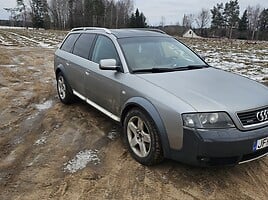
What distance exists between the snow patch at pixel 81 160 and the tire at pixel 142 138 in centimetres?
46

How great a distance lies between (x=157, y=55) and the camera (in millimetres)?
4242

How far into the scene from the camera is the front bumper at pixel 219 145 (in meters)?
2.83

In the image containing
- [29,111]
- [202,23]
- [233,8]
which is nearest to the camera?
[29,111]

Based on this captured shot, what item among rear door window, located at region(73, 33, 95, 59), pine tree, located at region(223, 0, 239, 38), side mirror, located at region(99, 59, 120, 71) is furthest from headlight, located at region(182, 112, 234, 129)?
pine tree, located at region(223, 0, 239, 38)

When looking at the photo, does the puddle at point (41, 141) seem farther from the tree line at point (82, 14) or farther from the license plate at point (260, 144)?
the tree line at point (82, 14)

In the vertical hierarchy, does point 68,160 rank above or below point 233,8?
below

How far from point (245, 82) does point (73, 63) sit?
9.62 ft

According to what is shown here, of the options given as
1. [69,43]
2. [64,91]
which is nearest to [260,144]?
[64,91]

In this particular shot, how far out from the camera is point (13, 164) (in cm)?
359

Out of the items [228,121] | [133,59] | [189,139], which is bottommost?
[189,139]

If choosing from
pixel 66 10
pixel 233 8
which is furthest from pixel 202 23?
pixel 66 10

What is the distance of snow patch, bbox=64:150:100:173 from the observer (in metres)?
3.50

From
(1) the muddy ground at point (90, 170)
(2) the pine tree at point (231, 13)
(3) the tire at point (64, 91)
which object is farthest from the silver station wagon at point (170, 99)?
(2) the pine tree at point (231, 13)

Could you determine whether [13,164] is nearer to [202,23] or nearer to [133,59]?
[133,59]
